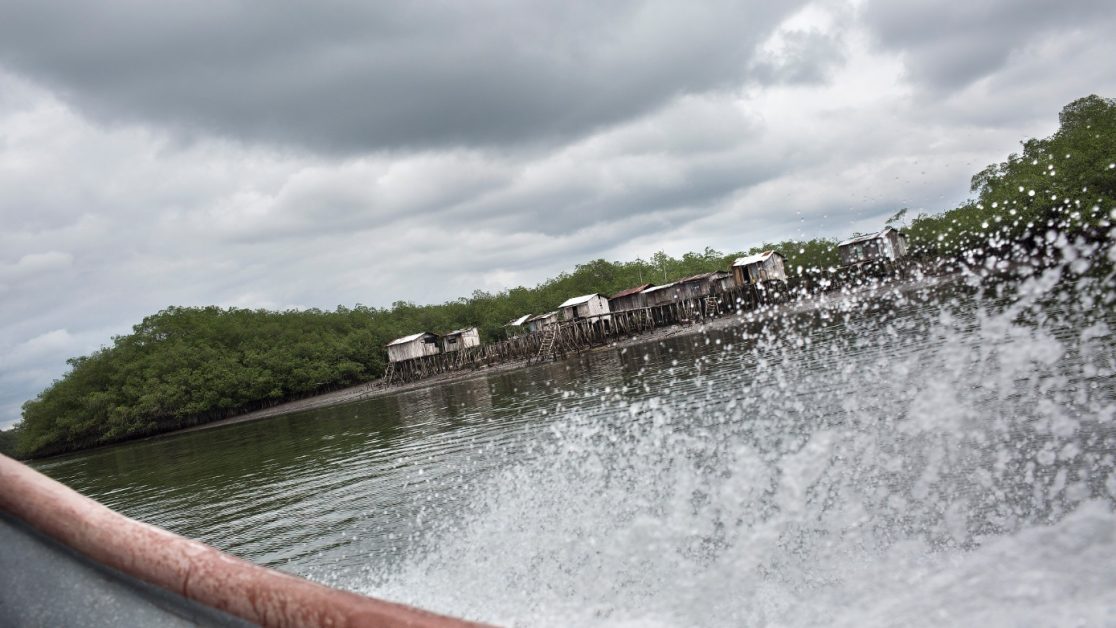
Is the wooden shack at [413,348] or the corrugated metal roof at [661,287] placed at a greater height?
the corrugated metal roof at [661,287]

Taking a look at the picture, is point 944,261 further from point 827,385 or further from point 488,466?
point 488,466

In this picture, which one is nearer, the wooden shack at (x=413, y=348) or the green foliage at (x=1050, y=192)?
the green foliage at (x=1050, y=192)

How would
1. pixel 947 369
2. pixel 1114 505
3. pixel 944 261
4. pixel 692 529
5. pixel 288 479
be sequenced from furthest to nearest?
pixel 944 261
pixel 288 479
pixel 947 369
pixel 692 529
pixel 1114 505

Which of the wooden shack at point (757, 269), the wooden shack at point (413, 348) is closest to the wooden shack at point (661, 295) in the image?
the wooden shack at point (757, 269)

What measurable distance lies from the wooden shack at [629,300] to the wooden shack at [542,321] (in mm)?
6144

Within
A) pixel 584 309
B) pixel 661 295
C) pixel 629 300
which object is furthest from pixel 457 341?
pixel 661 295

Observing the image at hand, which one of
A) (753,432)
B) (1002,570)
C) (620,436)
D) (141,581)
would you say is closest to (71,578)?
(141,581)

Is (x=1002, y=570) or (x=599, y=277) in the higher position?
(x=599, y=277)

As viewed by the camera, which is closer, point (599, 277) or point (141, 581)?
point (141, 581)

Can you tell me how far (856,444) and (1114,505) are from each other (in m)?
4.61

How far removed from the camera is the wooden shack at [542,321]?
221ft

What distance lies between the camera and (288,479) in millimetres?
21562

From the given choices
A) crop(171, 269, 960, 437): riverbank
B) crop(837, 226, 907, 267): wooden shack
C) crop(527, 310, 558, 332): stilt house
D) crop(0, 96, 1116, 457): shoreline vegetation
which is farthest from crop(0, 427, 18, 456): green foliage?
crop(837, 226, 907, 267): wooden shack

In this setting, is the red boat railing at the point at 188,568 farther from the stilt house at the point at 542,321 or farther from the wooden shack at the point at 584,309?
the wooden shack at the point at 584,309
